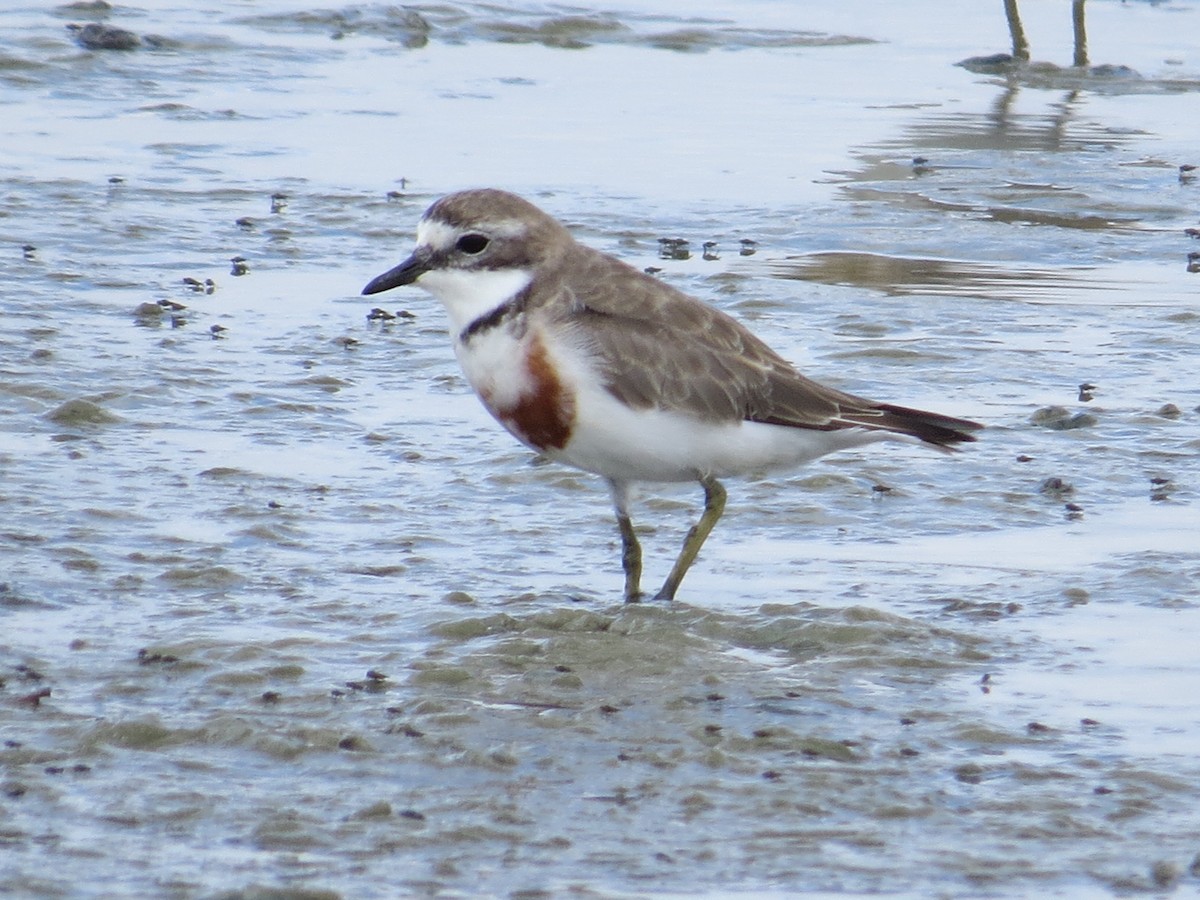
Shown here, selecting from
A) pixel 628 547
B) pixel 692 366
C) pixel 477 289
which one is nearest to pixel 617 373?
pixel 692 366

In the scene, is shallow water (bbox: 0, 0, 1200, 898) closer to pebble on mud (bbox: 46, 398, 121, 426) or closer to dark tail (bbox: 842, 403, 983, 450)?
pebble on mud (bbox: 46, 398, 121, 426)

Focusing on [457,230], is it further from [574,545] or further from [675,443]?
[574,545]

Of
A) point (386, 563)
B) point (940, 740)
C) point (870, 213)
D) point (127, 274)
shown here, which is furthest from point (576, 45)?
point (940, 740)

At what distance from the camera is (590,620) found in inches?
227

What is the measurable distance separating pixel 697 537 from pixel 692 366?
549mm

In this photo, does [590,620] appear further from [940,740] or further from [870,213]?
[870,213]

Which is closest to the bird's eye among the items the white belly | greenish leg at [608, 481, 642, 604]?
the white belly

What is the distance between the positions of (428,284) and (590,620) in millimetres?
1114

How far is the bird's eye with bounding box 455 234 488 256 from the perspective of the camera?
588 cm

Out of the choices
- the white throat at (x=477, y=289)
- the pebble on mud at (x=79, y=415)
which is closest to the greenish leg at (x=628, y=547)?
the white throat at (x=477, y=289)

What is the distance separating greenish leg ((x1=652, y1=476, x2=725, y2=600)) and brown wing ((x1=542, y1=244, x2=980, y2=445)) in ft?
0.90

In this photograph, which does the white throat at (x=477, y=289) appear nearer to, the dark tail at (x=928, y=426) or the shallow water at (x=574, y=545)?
the shallow water at (x=574, y=545)

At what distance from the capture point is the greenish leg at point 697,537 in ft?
19.8

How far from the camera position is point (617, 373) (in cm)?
572
